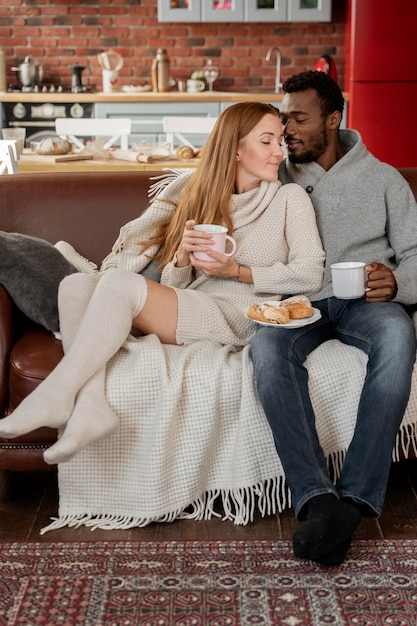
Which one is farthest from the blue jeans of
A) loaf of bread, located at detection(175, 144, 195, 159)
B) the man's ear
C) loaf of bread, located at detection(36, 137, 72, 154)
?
loaf of bread, located at detection(36, 137, 72, 154)

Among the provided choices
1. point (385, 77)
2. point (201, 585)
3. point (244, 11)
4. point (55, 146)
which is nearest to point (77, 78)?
point (244, 11)

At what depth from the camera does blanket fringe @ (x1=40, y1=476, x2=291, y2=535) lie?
230 centimetres

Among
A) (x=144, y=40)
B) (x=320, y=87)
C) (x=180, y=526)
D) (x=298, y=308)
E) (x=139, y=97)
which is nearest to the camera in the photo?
(x=180, y=526)

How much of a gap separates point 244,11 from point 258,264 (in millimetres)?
4012

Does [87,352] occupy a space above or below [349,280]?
below

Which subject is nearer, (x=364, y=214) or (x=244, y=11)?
(x=364, y=214)

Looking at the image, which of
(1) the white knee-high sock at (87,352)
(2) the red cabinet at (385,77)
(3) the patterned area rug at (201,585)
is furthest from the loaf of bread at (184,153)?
Answer: (2) the red cabinet at (385,77)

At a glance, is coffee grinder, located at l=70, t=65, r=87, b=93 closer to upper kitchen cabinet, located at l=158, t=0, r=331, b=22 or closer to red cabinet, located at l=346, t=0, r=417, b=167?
upper kitchen cabinet, located at l=158, t=0, r=331, b=22

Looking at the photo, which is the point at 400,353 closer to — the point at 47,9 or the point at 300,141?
the point at 300,141

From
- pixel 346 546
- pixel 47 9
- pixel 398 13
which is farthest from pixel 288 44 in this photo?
pixel 346 546

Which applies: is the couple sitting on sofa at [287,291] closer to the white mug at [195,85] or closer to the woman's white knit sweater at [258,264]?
the woman's white knit sweater at [258,264]

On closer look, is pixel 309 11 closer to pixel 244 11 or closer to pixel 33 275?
pixel 244 11

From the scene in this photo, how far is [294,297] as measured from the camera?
2502 millimetres

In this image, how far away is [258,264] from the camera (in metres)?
2.69
